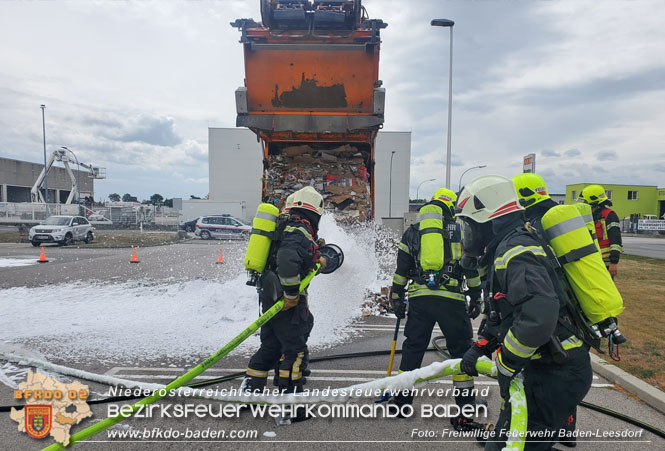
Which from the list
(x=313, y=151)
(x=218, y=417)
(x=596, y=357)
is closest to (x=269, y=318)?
(x=218, y=417)

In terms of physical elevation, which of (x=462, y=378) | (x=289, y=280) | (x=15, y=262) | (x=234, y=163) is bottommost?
(x=15, y=262)

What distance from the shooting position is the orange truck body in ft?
21.7

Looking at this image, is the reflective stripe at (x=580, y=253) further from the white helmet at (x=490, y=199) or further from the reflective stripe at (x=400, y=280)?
the reflective stripe at (x=400, y=280)

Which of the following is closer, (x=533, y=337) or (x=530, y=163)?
(x=533, y=337)

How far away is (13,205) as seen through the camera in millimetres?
30469

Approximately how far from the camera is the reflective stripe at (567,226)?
2.19 metres

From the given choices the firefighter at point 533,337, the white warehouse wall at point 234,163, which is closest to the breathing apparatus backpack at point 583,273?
the firefighter at point 533,337

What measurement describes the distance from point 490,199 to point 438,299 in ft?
4.34

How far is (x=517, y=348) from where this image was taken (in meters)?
2.02

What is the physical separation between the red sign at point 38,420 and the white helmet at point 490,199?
11.8 ft

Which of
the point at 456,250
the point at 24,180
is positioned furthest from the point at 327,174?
the point at 24,180

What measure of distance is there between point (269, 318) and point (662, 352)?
15.3ft

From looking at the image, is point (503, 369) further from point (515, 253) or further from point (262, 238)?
point (262, 238)

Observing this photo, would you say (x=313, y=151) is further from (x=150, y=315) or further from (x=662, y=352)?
(x=662, y=352)
